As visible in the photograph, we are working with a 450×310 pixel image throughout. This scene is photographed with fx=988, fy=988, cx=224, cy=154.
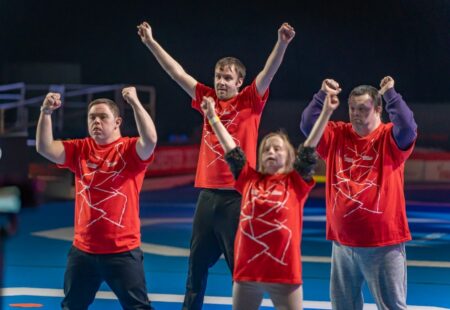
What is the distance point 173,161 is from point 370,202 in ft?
43.7

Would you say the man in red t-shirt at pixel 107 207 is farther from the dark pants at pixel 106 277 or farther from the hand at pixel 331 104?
the hand at pixel 331 104

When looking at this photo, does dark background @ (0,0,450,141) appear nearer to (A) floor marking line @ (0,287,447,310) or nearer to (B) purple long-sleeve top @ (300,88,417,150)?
(A) floor marking line @ (0,287,447,310)

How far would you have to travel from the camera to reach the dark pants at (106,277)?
5.56 meters

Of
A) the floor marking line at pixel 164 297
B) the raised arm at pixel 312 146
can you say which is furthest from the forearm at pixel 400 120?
the floor marking line at pixel 164 297

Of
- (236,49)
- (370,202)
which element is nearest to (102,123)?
(370,202)

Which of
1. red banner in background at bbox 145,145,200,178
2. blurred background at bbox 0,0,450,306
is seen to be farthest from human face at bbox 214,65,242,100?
blurred background at bbox 0,0,450,306

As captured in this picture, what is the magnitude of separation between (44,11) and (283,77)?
5870 millimetres

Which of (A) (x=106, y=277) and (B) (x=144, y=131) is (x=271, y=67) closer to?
(B) (x=144, y=131)

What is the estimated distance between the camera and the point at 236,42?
24.2m

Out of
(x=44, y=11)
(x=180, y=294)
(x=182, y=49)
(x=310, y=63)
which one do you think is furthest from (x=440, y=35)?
(x=180, y=294)

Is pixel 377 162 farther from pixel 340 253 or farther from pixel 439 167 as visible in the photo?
pixel 439 167

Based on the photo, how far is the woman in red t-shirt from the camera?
496 centimetres

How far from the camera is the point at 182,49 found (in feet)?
79.2

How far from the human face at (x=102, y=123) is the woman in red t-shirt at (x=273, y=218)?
812 millimetres
